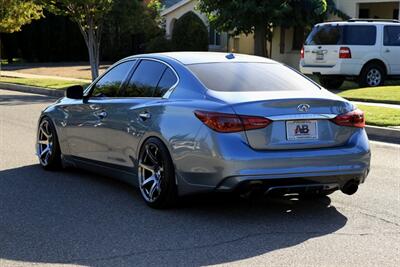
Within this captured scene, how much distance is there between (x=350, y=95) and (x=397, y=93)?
1.14 m

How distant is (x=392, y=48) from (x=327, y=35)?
6.61 ft

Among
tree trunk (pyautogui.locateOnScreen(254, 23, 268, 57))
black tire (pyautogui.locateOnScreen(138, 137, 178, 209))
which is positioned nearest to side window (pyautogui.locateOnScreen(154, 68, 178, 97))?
black tire (pyautogui.locateOnScreen(138, 137, 178, 209))

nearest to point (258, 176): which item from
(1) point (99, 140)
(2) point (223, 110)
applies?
(2) point (223, 110)

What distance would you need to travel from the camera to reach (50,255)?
16.7 ft

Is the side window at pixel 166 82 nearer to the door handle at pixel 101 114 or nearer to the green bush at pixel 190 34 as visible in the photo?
the door handle at pixel 101 114

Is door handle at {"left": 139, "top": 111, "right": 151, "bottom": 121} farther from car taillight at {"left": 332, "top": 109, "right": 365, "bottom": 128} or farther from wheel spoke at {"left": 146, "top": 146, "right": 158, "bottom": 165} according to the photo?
car taillight at {"left": 332, "top": 109, "right": 365, "bottom": 128}

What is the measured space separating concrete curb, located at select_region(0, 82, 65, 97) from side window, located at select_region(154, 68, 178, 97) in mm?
15256

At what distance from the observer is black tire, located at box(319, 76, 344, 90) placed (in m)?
19.8

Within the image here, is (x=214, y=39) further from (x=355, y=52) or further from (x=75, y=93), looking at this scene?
(x=75, y=93)

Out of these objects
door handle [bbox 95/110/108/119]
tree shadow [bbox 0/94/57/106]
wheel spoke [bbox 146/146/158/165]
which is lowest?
tree shadow [bbox 0/94/57/106]

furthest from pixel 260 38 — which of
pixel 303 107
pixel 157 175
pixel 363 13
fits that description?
pixel 303 107

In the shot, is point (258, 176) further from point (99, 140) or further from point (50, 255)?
point (99, 140)

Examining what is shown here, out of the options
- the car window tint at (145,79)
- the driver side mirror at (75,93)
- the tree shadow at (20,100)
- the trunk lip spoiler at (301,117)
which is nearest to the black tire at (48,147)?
the driver side mirror at (75,93)

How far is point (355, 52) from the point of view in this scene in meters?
19.1
